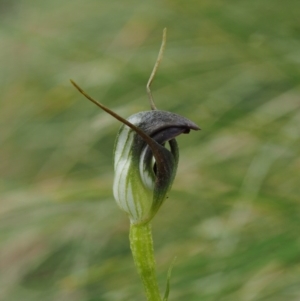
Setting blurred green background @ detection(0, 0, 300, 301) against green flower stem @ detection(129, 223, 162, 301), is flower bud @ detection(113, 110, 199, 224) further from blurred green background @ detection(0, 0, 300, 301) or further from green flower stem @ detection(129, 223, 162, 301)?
blurred green background @ detection(0, 0, 300, 301)

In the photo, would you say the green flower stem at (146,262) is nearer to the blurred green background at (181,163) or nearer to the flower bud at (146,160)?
the flower bud at (146,160)

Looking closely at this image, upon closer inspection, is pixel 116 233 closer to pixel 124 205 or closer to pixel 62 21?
pixel 124 205

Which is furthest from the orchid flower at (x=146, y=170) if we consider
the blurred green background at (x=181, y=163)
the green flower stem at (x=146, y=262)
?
the blurred green background at (x=181, y=163)

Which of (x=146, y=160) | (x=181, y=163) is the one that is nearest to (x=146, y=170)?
(x=146, y=160)

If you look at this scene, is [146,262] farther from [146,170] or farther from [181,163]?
[181,163]

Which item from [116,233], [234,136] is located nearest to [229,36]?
[234,136]

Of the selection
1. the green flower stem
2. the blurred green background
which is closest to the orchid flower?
the green flower stem

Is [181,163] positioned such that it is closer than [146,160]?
No
